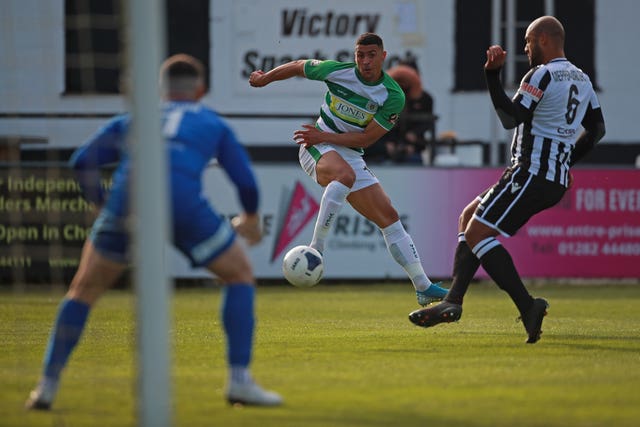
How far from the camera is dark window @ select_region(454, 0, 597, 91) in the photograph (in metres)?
22.1

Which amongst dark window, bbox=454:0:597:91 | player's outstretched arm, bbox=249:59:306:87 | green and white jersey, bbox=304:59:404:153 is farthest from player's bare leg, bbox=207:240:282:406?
dark window, bbox=454:0:597:91

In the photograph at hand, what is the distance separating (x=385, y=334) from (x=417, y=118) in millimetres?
7778

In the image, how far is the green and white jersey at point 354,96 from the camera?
11.6 meters

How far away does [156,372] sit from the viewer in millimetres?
5766

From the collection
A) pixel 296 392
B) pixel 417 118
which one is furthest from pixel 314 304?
pixel 296 392

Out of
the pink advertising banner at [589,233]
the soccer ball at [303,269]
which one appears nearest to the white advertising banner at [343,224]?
the pink advertising banner at [589,233]

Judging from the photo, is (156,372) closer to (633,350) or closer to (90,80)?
(633,350)

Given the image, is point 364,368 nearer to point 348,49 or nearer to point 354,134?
point 354,134

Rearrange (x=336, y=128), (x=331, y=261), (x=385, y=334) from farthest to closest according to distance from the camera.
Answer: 1. (x=331, y=261)
2. (x=336, y=128)
3. (x=385, y=334)

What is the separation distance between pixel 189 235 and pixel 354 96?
16.5ft

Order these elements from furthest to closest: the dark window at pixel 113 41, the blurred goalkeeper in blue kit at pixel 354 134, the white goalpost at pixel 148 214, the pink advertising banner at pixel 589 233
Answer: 1. the dark window at pixel 113 41
2. the pink advertising banner at pixel 589 233
3. the blurred goalkeeper in blue kit at pixel 354 134
4. the white goalpost at pixel 148 214

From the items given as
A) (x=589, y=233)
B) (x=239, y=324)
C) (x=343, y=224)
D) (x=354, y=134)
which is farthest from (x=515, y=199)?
(x=589, y=233)

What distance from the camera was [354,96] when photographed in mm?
11711

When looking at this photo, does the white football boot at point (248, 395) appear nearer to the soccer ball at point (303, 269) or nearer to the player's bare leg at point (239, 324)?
the player's bare leg at point (239, 324)
